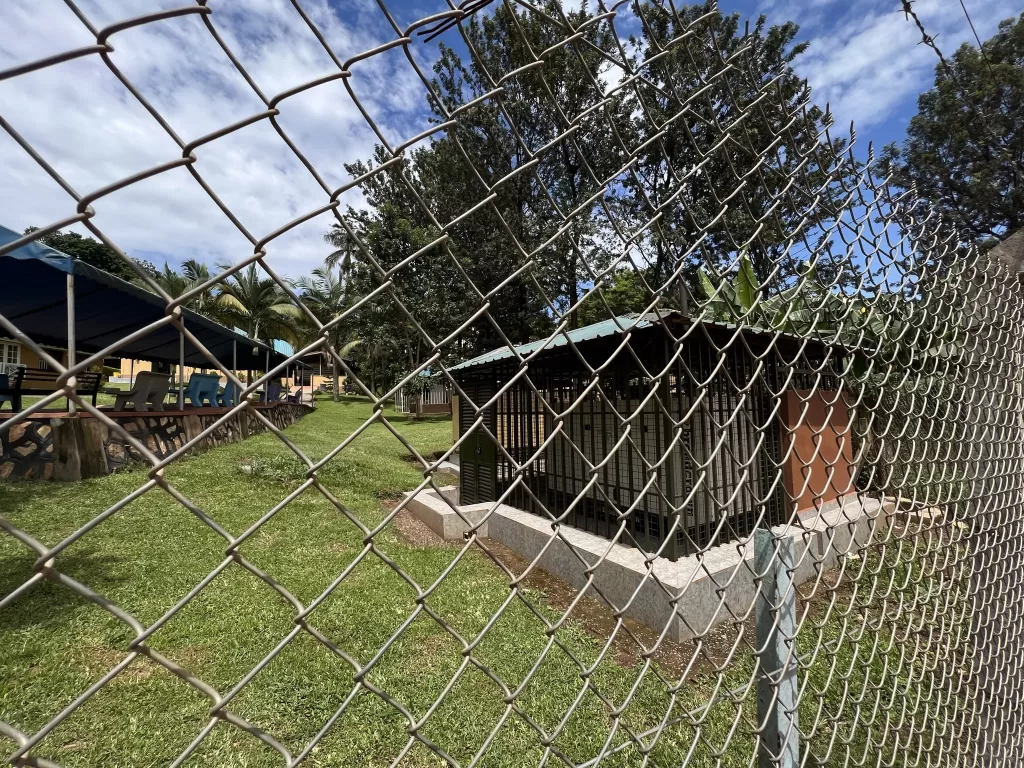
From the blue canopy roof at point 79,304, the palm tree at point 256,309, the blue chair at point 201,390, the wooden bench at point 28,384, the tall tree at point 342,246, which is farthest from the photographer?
the palm tree at point 256,309

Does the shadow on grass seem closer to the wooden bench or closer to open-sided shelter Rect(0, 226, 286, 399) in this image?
open-sided shelter Rect(0, 226, 286, 399)

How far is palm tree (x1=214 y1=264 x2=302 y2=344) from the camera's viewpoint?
1944cm

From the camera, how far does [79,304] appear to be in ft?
23.1

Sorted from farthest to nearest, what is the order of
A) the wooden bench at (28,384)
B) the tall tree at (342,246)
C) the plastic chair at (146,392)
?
1. the plastic chair at (146,392)
2. the wooden bench at (28,384)
3. the tall tree at (342,246)

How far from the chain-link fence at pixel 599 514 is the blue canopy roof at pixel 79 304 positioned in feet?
1.68

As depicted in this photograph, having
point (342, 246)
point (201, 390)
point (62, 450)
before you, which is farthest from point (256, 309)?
point (62, 450)

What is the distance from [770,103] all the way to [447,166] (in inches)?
377

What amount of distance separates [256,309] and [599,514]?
2026cm

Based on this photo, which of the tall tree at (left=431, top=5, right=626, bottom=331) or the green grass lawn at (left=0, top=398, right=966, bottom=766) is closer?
the tall tree at (left=431, top=5, right=626, bottom=331)

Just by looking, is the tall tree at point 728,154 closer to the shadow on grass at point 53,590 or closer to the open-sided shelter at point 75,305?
the shadow on grass at point 53,590

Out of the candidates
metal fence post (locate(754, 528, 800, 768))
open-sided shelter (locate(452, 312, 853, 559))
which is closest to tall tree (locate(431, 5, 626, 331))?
metal fence post (locate(754, 528, 800, 768))

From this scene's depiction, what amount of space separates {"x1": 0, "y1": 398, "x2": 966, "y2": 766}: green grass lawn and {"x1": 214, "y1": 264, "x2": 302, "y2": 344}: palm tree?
649 inches

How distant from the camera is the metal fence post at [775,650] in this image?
1085 millimetres

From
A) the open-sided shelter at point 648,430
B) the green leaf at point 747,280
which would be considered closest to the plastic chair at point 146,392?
the open-sided shelter at point 648,430
